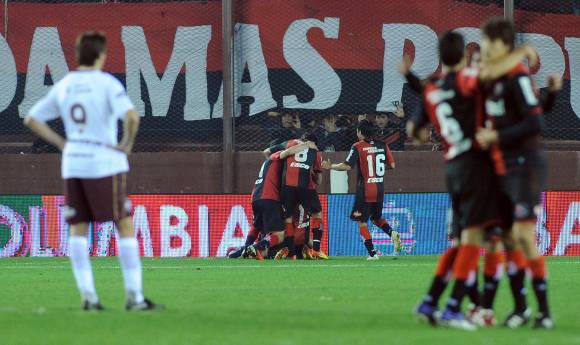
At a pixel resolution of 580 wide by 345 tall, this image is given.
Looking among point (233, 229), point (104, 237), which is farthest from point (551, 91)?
point (104, 237)

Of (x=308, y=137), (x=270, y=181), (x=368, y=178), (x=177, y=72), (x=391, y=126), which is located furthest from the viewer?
(x=177, y=72)

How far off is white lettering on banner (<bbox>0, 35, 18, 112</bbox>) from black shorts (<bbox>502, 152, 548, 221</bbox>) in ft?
50.3

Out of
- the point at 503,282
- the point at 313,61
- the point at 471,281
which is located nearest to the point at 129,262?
the point at 471,281

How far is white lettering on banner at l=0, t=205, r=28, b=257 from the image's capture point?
20.4 meters

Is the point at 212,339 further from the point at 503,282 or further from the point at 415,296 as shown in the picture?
the point at 503,282

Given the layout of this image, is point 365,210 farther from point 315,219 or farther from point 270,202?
point 270,202

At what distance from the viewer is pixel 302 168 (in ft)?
64.1

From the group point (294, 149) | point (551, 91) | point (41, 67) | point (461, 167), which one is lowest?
point (461, 167)

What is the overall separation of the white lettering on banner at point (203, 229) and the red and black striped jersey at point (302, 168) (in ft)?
4.92

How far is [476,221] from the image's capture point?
26.9 feet

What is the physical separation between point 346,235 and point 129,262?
11100mm

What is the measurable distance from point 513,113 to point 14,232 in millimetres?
13431

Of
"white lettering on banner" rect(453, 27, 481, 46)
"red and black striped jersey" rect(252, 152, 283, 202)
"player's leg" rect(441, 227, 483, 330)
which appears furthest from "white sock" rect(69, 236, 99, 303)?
"white lettering on banner" rect(453, 27, 481, 46)

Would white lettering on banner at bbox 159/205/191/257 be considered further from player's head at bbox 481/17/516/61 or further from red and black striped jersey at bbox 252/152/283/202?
player's head at bbox 481/17/516/61
